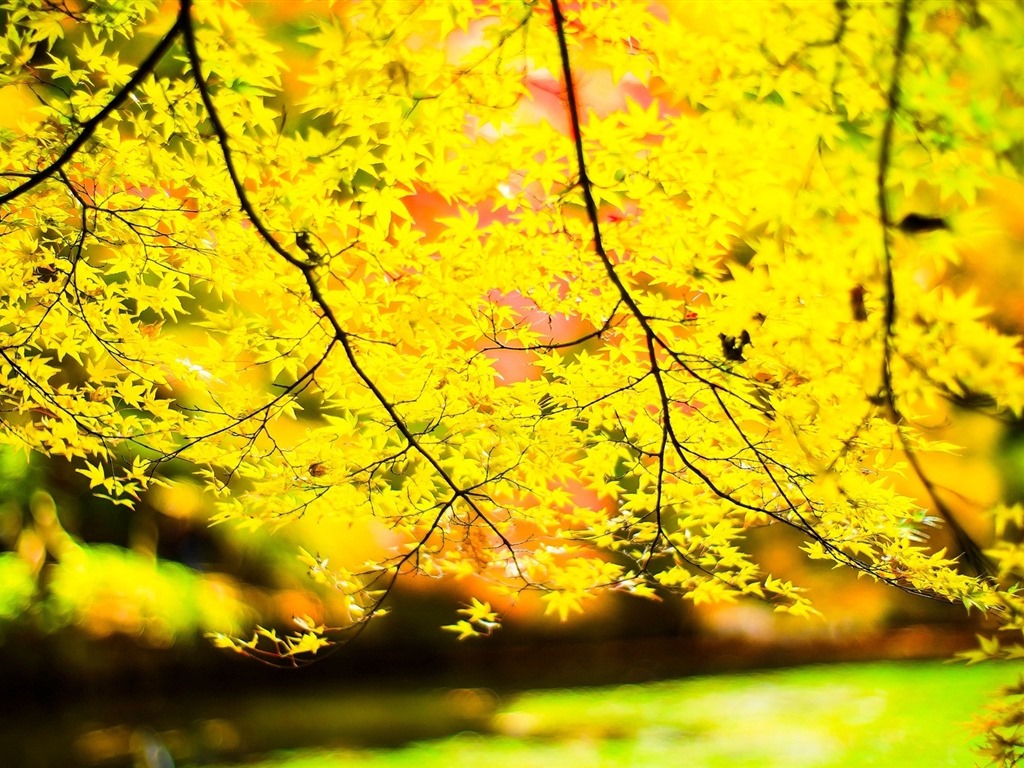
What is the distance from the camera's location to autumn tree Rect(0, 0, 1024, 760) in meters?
0.82

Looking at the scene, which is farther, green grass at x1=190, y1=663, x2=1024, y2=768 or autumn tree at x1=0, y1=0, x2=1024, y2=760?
green grass at x1=190, y1=663, x2=1024, y2=768

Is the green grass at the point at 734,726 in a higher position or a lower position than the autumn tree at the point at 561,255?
lower

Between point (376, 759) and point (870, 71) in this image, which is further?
point (376, 759)

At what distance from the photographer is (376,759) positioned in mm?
3115

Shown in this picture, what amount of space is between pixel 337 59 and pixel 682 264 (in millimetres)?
469

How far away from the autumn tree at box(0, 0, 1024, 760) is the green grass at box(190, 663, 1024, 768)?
79.2 inches

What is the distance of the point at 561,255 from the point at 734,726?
296 cm

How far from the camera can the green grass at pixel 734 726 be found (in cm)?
304

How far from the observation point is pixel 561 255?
1.07 metres

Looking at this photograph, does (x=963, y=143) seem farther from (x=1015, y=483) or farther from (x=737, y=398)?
(x=1015, y=483)

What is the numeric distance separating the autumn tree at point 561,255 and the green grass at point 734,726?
201 cm

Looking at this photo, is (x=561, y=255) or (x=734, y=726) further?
(x=734, y=726)

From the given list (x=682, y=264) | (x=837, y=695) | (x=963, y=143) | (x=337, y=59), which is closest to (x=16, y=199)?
(x=337, y=59)

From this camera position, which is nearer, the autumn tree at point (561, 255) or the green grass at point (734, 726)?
the autumn tree at point (561, 255)
